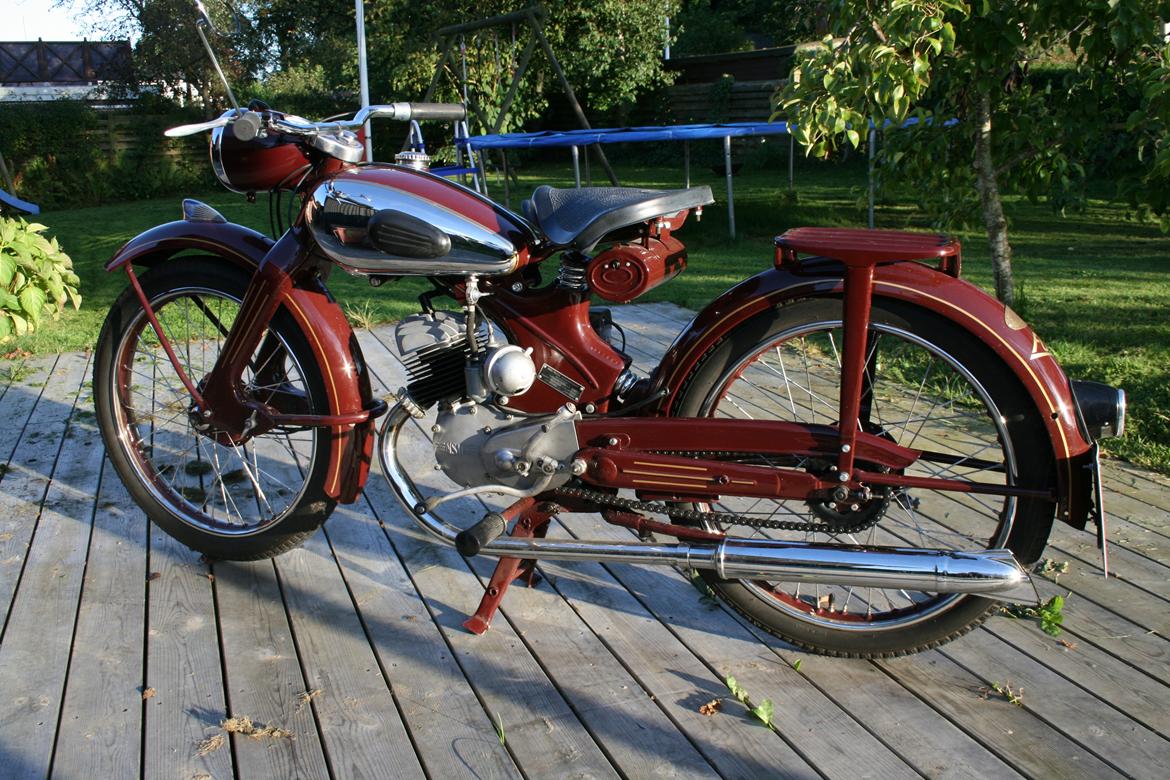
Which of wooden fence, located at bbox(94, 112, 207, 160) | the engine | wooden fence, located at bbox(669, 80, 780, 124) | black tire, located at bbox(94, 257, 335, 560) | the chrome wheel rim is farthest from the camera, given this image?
wooden fence, located at bbox(669, 80, 780, 124)

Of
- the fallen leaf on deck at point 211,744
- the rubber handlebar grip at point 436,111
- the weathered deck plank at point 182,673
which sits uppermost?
the rubber handlebar grip at point 436,111

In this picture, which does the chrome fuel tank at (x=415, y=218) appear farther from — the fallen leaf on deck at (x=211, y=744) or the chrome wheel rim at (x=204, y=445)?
the fallen leaf on deck at (x=211, y=744)

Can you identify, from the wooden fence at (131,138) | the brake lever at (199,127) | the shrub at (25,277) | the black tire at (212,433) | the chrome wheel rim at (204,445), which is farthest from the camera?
the wooden fence at (131,138)

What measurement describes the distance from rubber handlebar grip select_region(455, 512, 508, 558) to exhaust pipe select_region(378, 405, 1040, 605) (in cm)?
3

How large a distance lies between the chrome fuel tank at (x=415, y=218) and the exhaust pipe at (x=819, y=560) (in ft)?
1.98

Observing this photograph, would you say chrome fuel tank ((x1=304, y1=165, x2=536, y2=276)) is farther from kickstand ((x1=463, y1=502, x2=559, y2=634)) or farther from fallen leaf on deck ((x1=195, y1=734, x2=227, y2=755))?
fallen leaf on deck ((x1=195, y1=734, x2=227, y2=755))

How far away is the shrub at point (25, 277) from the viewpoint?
4648 mm

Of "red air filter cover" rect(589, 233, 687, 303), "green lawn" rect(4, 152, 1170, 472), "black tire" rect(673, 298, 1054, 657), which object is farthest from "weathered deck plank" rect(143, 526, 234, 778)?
"green lawn" rect(4, 152, 1170, 472)

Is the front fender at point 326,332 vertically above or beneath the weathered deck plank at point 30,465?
above

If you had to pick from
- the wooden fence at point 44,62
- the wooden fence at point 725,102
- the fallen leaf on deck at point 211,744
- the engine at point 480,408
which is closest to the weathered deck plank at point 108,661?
the fallen leaf on deck at point 211,744

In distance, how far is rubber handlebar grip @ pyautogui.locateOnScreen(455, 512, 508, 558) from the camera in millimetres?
2330

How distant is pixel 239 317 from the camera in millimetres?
2662

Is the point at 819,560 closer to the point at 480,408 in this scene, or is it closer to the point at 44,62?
the point at 480,408

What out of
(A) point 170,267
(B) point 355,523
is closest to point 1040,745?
(B) point 355,523
